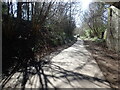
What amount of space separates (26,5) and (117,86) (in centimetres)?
892

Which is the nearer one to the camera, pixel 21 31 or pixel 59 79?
pixel 59 79

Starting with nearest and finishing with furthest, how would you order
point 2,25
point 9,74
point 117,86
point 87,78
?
1. point 117,86
2. point 87,78
3. point 9,74
4. point 2,25

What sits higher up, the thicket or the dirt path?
the thicket

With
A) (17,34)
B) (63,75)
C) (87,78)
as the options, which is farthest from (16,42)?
(87,78)

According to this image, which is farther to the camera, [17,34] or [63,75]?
[17,34]

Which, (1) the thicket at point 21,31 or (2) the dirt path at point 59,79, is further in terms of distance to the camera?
(1) the thicket at point 21,31

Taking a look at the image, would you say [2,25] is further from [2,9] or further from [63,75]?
[63,75]

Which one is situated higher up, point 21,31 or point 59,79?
point 21,31

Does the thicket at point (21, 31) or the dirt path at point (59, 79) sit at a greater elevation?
the thicket at point (21, 31)

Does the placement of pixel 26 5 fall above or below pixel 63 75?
above

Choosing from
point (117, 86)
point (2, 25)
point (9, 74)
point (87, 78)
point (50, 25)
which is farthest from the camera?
point (50, 25)

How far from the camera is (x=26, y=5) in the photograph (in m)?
11.8

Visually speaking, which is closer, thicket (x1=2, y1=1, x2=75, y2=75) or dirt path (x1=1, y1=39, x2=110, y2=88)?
dirt path (x1=1, y1=39, x2=110, y2=88)

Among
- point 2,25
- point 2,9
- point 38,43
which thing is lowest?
point 38,43
